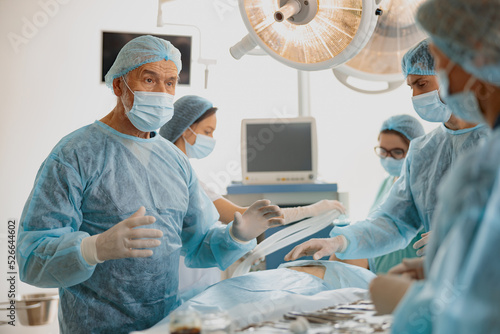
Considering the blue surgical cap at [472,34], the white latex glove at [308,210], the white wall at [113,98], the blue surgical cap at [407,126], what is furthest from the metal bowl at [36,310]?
the blue surgical cap at [472,34]

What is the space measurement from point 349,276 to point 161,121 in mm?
903

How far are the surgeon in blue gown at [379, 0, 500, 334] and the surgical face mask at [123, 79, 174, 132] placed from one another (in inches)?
43.5

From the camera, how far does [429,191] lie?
199 centimetres

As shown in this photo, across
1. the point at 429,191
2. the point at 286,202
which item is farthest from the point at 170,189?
the point at 286,202

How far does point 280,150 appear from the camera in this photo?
133 inches

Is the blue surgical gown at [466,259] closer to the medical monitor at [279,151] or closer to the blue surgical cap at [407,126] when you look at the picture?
the blue surgical cap at [407,126]

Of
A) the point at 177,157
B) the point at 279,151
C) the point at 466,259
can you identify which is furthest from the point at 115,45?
the point at 466,259

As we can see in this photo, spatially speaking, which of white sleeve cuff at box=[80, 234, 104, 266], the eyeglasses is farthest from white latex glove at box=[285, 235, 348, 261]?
the eyeglasses

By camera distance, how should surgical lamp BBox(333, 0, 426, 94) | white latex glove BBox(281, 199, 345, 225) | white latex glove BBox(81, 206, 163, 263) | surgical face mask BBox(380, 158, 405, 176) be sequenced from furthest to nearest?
1. surgical face mask BBox(380, 158, 405, 176)
2. white latex glove BBox(281, 199, 345, 225)
3. surgical lamp BBox(333, 0, 426, 94)
4. white latex glove BBox(81, 206, 163, 263)

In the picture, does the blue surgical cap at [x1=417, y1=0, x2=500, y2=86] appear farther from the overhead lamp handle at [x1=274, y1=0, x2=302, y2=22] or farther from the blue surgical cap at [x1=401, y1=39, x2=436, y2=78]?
the blue surgical cap at [x1=401, y1=39, x2=436, y2=78]

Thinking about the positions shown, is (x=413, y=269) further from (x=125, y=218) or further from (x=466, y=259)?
(x=125, y=218)

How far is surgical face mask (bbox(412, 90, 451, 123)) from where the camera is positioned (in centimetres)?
198

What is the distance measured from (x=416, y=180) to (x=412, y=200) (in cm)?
9

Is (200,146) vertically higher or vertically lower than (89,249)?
higher
